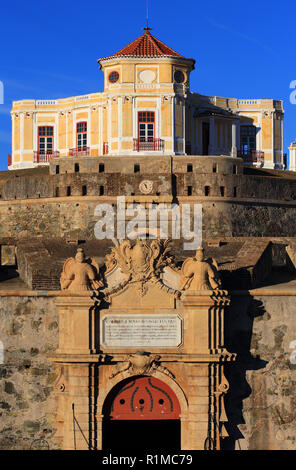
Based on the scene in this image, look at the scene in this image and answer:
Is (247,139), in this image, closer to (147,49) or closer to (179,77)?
(179,77)

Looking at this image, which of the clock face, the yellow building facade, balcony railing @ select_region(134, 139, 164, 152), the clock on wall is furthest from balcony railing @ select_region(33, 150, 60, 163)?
the clock face

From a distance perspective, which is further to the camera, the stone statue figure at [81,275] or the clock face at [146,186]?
the clock face at [146,186]

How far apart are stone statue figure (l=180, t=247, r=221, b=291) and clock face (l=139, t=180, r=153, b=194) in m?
15.2

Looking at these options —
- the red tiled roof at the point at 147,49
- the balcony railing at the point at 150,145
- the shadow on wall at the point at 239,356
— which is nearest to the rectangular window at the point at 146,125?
the balcony railing at the point at 150,145

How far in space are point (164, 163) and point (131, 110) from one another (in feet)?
45.9

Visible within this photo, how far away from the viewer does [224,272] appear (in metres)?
39.4

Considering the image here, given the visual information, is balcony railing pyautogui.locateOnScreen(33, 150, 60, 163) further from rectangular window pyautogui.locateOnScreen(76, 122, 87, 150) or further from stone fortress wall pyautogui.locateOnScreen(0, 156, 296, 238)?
stone fortress wall pyautogui.locateOnScreen(0, 156, 296, 238)

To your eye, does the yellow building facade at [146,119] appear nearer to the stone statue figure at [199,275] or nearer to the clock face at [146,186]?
the clock face at [146,186]

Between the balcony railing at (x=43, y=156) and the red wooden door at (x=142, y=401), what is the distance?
1417 inches

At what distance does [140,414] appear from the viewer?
3734cm

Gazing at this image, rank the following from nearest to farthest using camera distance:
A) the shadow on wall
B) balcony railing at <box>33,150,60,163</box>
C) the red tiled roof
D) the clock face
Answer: the shadow on wall < the clock face < the red tiled roof < balcony railing at <box>33,150,60,163</box>

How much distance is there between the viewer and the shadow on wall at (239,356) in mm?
37938

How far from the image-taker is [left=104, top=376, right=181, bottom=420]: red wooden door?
37.2 meters

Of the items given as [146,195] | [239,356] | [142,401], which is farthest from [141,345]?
[146,195]
